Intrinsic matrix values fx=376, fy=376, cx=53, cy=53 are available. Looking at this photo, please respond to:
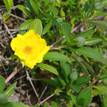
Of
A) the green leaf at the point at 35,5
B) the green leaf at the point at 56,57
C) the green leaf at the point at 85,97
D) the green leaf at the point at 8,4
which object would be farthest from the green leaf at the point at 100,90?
the green leaf at the point at 8,4

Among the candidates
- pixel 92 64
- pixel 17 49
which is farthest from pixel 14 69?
pixel 92 64

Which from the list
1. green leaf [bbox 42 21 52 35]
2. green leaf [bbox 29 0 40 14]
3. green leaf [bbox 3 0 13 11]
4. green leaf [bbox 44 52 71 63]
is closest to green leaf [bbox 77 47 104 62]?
green leaf [bbox 44 52 71 63]

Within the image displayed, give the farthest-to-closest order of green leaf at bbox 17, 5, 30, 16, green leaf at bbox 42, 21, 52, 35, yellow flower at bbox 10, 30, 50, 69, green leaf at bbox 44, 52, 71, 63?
green leaf at bbox 17, 5, 30, 16 → green leaf at bbox 42, 21, 52, 35 → green leaf at bbox 44, 52, 71, 63 → yellow flower at bbox 10, 30, 50, 69

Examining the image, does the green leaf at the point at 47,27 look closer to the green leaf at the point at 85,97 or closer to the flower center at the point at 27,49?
the flower center at the point at 27,49

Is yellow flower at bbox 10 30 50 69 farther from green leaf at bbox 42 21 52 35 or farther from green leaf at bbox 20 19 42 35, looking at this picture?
green leaf at bbox 42 21 52 35

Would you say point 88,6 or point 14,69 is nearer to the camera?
point 14,69

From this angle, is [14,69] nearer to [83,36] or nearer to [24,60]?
[24,60]

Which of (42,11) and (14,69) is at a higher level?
(42,11)
